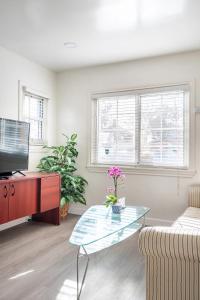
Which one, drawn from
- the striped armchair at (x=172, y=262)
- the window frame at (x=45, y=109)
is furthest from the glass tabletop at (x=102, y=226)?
the window frame at (x=45, y=109)

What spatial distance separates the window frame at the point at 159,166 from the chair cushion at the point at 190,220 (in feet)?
2.60

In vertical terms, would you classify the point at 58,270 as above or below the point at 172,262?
below

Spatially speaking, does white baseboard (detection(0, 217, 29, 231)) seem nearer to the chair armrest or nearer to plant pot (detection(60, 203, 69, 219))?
plant pot (detection(60, 203, 69, 219))

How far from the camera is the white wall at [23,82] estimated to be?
3.77 m

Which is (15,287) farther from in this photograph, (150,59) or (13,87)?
(150,59)

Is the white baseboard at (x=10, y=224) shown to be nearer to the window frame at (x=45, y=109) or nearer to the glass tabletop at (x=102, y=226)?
the window frame at (x=45, y=109)

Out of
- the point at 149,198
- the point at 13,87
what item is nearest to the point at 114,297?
the point at 149,198

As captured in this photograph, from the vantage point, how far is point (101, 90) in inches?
176

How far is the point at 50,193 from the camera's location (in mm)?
3838

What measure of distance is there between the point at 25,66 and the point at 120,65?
1544mm

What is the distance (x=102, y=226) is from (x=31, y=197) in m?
1.37

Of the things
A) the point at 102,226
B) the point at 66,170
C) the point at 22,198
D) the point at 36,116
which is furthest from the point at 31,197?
the point at 36,116

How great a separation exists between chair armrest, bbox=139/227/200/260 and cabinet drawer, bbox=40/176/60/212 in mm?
2285

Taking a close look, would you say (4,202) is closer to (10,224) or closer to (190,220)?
(10,224)
